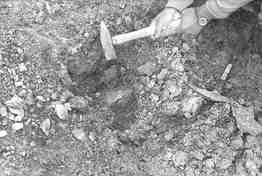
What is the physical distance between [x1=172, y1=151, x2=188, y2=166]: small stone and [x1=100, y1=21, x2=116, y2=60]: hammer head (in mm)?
593

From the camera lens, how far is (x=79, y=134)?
192cm

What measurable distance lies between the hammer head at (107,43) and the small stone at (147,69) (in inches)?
6.0

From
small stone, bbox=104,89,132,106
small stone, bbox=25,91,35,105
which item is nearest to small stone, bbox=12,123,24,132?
small stone, bbox=25,91,35,105

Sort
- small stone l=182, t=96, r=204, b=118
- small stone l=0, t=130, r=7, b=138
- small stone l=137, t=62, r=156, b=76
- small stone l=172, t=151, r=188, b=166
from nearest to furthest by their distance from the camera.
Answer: small stone l=0, t=130, r=7, b=138 → small stone l=172, t=151, r=188, b=166 → small stone l=182, t=96, r=204, b=118 → small stone l=137, t=62, r=156, b=76

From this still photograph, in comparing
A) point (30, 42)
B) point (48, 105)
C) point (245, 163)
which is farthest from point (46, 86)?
point (245, 163)

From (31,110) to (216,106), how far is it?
89 centimetres

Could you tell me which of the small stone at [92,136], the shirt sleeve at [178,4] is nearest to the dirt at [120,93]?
the small stone at [92,136]

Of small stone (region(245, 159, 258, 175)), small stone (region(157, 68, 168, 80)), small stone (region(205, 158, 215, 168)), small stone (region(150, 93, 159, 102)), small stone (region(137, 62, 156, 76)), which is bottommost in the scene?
small stone (region(245, 159, 258, 175))

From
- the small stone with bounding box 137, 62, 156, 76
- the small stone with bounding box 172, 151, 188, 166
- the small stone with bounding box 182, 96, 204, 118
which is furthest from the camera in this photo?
the small stone with bounding box 137, 62, 156, 76

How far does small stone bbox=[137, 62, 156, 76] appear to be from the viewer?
2.12 meters

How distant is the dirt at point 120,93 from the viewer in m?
1.88

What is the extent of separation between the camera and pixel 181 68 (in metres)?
2.11

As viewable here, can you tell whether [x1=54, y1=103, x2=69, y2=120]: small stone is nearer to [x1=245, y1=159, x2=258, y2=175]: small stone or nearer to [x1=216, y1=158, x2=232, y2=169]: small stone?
[x1=216, y1=158, x2=232, y2=169]: small stone

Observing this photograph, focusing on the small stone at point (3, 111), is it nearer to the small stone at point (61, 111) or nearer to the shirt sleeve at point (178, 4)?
the small stone at point (61, 111)
